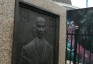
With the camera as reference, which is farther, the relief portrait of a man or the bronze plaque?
the relief portrait of a man

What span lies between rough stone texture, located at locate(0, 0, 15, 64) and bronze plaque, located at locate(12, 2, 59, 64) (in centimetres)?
6

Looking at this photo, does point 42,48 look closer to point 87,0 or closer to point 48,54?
point 48,54

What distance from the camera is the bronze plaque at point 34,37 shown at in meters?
1.48

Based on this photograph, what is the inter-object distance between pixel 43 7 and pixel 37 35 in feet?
1.62

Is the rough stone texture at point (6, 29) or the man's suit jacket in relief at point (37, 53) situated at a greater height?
the rough stone texture at point (6, 29)

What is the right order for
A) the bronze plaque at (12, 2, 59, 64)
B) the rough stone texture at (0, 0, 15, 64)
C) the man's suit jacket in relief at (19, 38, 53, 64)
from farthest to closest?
the man's suit jacket in relief at (19, 38, 53, 64) → the bronze plaque at (12, 2, 59, 64) → the rough stone texture at (0, 0, 15, 64)

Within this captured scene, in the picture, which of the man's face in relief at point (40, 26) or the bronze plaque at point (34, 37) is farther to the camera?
the man's face in relief at point (40, 26)

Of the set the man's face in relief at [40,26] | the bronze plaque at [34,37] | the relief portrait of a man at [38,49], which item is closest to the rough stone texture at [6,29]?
the bronze plaque at [34,37]

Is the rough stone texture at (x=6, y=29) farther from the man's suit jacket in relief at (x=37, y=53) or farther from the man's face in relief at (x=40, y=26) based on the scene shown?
the man's face in relief at (x=40, y=26)

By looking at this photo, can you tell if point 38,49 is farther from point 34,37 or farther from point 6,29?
point 6,29

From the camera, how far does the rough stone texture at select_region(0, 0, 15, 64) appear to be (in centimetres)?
129

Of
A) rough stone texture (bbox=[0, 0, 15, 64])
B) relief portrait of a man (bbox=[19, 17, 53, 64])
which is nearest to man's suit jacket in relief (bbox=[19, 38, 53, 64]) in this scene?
relief portrait of a man (bbox=[19, 17, 53, 64])

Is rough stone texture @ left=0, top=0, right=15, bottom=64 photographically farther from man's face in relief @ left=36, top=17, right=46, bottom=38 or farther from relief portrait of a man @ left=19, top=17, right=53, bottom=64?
man's face in relief @ left=36, top=17, right=46, bottom=38

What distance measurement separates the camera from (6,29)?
1344mm
